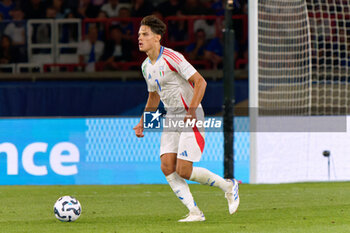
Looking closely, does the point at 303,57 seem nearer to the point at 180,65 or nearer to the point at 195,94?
the point at 180,65

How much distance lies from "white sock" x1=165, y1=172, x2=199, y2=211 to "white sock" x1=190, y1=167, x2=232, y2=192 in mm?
127

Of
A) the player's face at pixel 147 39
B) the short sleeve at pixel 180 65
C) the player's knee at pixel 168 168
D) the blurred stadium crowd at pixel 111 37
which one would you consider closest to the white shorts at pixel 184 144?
the player's knee at pixel 168 168

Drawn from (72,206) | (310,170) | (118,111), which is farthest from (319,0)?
(72,206)

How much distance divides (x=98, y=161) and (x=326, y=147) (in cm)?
337

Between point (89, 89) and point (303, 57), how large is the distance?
370 cm

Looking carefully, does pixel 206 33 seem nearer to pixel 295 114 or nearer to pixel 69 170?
pixel 295 114

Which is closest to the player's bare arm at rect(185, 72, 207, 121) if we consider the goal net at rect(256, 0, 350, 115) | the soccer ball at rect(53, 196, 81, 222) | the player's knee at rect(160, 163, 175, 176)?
the player's knee at rect(160, 163, 175, 176)

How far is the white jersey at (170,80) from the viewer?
6.64m

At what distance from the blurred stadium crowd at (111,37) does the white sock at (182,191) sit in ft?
26.1

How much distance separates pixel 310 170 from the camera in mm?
11430

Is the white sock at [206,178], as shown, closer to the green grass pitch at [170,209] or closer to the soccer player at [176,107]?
the soccer player at [176,107]

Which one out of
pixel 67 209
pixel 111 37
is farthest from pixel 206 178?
pixel 111 37

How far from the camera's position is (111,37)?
14992mm

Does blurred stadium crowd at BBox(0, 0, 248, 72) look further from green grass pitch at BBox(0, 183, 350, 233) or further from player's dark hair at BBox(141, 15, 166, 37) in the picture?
player's dark hair at BBox(141, 15, 166, 37)
